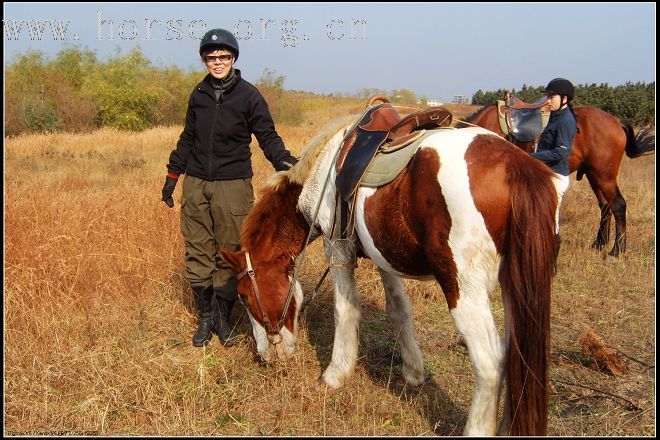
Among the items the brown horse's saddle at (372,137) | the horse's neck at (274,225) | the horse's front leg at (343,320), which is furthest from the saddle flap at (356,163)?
the horse's neck at (274,225)

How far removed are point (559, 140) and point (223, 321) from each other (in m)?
4.04

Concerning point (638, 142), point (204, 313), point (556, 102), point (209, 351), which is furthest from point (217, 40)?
point (638, 142)

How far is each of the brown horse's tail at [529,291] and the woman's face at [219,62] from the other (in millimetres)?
2352

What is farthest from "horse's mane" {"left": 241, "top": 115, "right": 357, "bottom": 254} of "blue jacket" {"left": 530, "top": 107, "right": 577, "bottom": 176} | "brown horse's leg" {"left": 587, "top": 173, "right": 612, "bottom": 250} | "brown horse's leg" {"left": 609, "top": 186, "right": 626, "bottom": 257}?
"brown horse's leg" {"left": 587, "top": 173, "right": 612, "bottom": 250}

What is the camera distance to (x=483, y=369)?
8.04 ft

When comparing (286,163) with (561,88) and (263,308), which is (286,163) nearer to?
(263,308)

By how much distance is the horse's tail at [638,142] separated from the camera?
7.49 meters

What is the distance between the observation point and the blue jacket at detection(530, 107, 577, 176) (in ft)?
18.1

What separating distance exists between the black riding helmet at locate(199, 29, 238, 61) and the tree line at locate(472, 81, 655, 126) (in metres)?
17.4

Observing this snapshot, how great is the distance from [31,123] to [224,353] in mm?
24448

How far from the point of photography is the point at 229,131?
3.87 m

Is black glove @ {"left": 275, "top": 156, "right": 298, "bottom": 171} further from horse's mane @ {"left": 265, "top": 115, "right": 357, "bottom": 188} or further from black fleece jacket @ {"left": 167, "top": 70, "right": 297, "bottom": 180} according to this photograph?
horse's mane @ {"left": 265, "top": 115, "right": 357, "bottom": 188}

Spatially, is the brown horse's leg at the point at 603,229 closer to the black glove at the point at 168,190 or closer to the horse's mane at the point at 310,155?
the horse's mane at the point at 310,155

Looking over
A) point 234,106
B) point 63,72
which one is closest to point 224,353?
point 234,106
